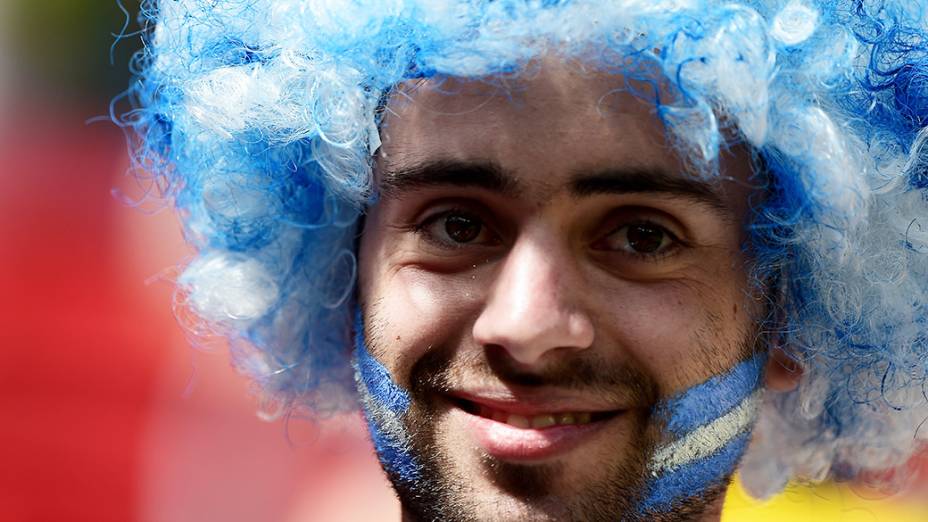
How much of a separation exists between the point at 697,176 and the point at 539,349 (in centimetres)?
44

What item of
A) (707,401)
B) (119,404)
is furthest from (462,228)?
(119,404)

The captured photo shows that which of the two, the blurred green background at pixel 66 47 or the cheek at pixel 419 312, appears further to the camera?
the blurred green background at pixel 66 47

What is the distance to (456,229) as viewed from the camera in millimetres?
2162

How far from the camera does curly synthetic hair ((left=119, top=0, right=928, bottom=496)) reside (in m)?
1.93

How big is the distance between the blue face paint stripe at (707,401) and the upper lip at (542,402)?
0.11 metres

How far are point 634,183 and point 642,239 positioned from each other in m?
0.14

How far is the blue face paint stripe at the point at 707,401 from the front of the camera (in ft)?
6.76

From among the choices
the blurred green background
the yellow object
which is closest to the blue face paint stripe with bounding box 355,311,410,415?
the yellow object

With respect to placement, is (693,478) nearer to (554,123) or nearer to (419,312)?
(419,312)

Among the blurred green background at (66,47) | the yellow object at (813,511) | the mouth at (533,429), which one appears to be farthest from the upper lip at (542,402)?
the blurred green background at (66,47)

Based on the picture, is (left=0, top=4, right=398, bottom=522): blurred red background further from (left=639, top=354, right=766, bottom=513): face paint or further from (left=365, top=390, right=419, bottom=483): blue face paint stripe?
(left=639, top=354, right=766, bottom=513): face paint

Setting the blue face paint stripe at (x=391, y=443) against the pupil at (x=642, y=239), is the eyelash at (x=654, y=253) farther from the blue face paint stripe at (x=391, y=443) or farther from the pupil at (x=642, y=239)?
the blue face paint stripe at (x=391, y=443)

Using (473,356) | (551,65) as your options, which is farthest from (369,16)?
(473,356)

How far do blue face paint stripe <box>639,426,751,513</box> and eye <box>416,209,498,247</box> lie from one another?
1.89 feet
